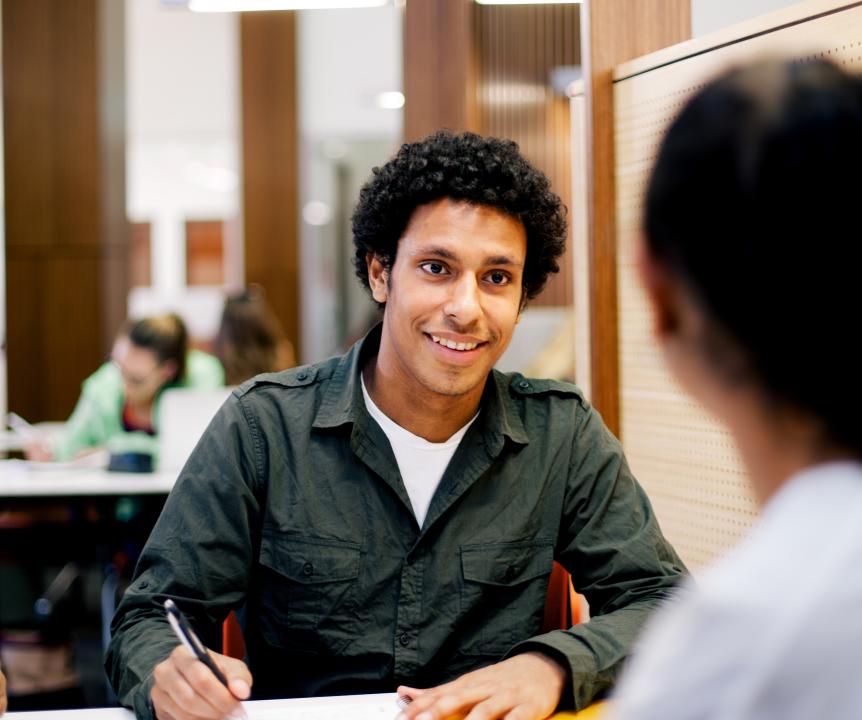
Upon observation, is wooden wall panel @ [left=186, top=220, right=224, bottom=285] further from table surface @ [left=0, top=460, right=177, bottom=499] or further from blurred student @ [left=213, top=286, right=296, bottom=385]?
table surface @ [left=0, top=460, right=177, bottom=499]

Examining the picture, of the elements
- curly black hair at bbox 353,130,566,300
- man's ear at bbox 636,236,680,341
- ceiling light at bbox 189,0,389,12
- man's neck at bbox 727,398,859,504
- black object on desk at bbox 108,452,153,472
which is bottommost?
black object on desk at bbox 108,452,153,472

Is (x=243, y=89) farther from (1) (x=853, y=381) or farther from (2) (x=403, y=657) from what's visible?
(1) (x=853, y=381)

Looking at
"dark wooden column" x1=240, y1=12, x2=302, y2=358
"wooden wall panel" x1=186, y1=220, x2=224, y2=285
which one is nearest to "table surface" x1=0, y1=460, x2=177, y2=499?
"dark wooden column" x1=240, y1=12, x2=302, y2=358

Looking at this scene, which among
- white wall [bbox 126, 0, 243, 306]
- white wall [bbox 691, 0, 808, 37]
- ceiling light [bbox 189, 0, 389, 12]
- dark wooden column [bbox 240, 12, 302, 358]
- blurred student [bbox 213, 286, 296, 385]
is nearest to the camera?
white wall [bbox 691, 0, 808, 37]

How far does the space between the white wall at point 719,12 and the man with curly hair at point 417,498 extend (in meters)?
0.73

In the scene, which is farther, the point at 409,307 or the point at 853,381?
the point at 409,307

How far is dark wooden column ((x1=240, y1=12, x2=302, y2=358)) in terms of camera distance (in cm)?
821

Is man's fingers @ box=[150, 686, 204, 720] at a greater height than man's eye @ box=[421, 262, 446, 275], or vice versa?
man's eye @ box=[421, 262, 446, 275]

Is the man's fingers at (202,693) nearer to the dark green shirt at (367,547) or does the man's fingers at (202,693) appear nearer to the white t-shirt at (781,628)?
the dark green shirt at (367,547)

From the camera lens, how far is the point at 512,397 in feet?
5.67

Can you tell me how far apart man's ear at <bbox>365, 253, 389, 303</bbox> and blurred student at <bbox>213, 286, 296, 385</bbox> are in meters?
2.87

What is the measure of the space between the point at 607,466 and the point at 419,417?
330 millimetres

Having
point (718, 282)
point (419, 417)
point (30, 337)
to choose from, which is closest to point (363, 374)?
point (419, 417)

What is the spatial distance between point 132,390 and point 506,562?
3.06m
